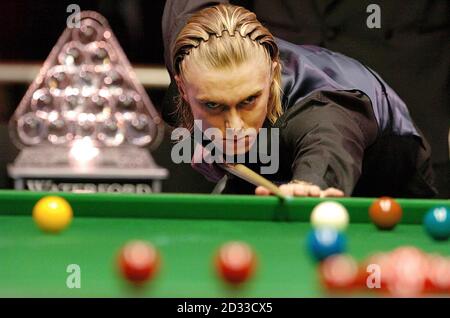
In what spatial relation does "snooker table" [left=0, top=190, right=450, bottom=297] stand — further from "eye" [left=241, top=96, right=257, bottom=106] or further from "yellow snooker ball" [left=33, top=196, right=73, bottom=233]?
"eye" [left=241, top=96, right=257, bottom=106]

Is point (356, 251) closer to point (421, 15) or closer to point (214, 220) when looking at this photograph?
point (214, 220)

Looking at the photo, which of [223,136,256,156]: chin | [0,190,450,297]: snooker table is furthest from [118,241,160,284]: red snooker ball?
[223,136,256,156]: chin

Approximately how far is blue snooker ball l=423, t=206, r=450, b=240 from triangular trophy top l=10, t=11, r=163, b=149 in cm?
210

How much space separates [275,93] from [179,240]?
200cm

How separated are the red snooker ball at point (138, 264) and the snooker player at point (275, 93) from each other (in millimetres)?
2252

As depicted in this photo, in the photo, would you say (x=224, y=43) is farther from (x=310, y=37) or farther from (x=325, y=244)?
(x=325, y=244)

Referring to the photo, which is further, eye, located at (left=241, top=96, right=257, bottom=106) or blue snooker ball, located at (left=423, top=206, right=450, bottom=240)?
eye, located at (left=241, top=96, right=257, bottom=106)

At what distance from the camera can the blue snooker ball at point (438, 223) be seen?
218 centimetres

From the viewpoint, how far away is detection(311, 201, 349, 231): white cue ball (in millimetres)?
2227

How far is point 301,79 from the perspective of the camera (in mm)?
3943

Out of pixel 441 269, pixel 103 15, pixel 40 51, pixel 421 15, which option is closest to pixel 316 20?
pixel 421 15

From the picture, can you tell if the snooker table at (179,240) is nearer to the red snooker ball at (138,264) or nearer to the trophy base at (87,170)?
the red snooker ball at (138,264)
